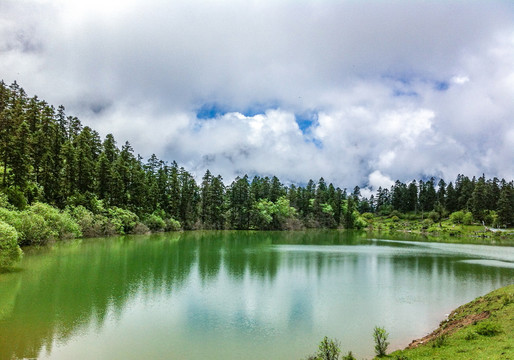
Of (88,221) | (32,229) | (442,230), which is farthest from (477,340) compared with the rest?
(442,230)

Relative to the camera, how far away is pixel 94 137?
84.3 meters

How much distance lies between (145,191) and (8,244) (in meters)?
64.0

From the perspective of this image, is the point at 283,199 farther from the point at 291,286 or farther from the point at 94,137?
the point at 291,286

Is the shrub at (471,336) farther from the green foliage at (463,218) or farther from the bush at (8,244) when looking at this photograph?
the green foliage at (463,218)

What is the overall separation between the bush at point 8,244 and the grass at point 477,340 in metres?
26.7

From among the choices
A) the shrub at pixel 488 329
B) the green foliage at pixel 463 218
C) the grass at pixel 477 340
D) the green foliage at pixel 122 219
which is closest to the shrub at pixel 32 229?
the green foliage at pixel 122 219

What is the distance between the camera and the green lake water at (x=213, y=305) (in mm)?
14422

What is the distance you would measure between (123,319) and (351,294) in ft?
52.1

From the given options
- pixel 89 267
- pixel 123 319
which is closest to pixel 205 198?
pixel 89 267

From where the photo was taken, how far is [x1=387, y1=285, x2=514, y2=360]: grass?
10.6m

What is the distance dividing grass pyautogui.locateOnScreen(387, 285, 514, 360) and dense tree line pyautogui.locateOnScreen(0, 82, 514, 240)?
5109 cm

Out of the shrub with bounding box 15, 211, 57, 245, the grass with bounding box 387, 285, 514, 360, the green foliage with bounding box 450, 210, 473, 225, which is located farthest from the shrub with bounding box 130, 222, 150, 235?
the green foliage with bounding box 450, 210, 473, 225

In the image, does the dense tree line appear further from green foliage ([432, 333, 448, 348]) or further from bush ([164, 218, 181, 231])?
green foliage ([432, 333, 448, 348])

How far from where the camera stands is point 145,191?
288 ft
